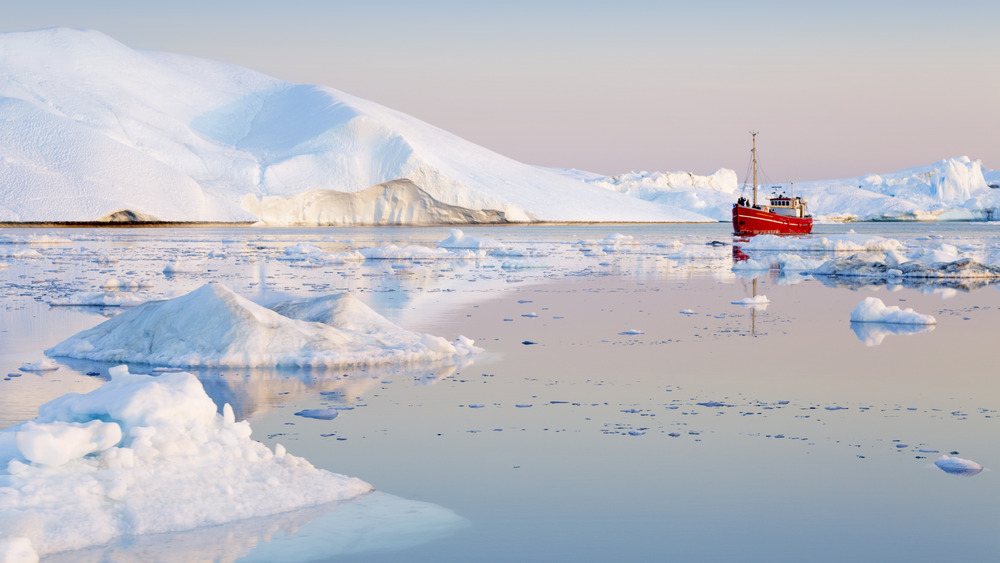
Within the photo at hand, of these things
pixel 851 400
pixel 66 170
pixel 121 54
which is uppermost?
pixel 121 54

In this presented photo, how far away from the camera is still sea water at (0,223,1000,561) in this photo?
385 cm

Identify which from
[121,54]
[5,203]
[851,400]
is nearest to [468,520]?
[851,400]

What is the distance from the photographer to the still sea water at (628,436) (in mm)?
3852

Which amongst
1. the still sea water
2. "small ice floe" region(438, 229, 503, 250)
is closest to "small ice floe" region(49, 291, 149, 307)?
the still sea water

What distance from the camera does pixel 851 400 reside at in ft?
21.9

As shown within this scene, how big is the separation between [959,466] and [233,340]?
5434 mm

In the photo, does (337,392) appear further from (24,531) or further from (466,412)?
(24,531)

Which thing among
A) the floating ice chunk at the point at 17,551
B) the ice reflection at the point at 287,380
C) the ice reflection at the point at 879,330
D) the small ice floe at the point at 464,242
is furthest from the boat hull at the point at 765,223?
the floating ice chunk at the point at 17,551

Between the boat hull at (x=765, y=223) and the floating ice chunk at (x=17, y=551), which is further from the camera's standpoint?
the boat hull at (x=765, y=223)

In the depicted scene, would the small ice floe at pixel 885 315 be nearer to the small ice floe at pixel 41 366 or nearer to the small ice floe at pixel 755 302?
the small ice floe at pixel 755 302

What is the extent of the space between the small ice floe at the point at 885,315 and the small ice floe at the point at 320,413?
7572 mm

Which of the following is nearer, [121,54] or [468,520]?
[468,520]

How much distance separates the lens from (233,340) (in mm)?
8023

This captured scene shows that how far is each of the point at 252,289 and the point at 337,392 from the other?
991cm
